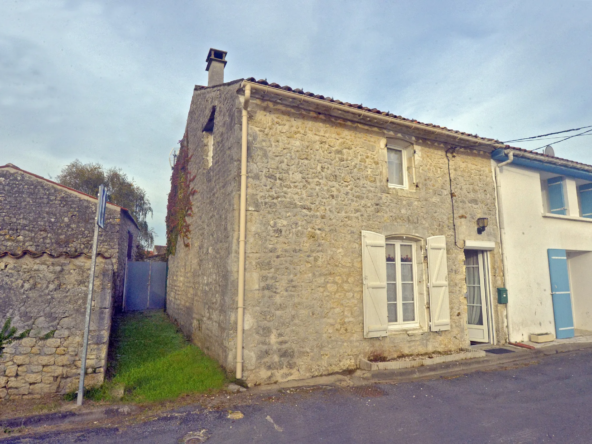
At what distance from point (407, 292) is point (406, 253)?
78cm

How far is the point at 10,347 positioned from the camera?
14.9 feet

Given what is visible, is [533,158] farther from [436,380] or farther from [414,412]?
[414,412]

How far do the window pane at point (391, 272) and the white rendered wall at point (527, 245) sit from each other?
Answer: 3249 mm

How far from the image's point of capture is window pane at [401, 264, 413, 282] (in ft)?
23.7

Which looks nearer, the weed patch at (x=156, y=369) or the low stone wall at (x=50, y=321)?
the low stone wall at (x=50, y=321)

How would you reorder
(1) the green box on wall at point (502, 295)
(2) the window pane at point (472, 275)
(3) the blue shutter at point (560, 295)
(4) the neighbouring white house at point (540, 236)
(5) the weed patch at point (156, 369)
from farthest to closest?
(3) the blue shutter at point (560, 295), (2) the window pane at point (472, 275), (4) the neighbouring white house at point (540, 236), (1) the green box on wall at point (502, 295), (5) the weed patch at point (156, 369)

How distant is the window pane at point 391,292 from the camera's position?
23.0 ft

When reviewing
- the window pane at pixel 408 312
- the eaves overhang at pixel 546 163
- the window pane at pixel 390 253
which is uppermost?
the eaves overhang at pixel 546 163

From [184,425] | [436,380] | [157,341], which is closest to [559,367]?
[436,380]

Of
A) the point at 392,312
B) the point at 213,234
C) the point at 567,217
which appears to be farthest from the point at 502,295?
the point at 213,234

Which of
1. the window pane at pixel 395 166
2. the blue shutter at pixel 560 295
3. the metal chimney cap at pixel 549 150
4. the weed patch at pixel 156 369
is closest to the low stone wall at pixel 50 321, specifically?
the weed patch at pixel 156 369

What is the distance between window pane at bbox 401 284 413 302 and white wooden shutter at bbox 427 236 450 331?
15.0 inches

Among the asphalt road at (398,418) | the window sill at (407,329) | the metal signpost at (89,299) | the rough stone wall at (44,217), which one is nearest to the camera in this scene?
the asphalt road at (398,418)

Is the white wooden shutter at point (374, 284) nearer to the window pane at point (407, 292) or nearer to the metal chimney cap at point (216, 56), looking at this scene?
the window pane at point (407, 292)
